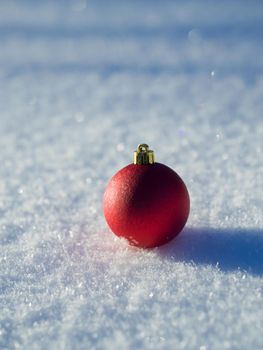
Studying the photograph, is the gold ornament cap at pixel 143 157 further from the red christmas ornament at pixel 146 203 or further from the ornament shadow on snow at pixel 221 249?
the ornament shadow on snow at pixel 221 249

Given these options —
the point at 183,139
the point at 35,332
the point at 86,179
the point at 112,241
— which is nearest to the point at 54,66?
the point at 183,139

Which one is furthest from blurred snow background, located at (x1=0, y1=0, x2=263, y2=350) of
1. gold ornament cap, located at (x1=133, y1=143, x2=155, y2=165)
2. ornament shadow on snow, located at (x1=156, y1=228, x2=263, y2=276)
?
gold ornament cap, located at (x1=133, y1=143, x2=155, y2=165)

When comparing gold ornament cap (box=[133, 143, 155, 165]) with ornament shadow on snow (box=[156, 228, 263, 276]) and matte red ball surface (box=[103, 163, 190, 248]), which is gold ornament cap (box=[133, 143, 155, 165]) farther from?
ornament shadow on snow (box=[156, 228, 263, 276])

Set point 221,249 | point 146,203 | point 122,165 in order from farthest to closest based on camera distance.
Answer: point 122,165
point 221,249
point 146,203

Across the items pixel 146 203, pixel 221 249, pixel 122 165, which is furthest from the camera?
pixel 122 165

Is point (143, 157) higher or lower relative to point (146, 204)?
higher

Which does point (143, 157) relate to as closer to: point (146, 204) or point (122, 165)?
point (146, 204)

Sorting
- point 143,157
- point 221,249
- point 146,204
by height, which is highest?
point 143,157

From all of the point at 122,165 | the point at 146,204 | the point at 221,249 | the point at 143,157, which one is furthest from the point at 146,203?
the point at 122,165
